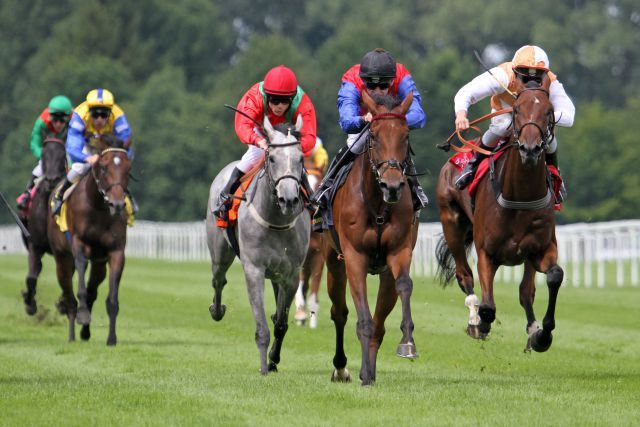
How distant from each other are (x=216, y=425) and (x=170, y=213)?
5077 cm

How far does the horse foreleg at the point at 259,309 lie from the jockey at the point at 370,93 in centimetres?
86

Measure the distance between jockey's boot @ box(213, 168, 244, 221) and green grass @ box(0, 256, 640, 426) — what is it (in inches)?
49.1

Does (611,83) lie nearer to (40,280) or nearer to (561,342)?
(40,280)

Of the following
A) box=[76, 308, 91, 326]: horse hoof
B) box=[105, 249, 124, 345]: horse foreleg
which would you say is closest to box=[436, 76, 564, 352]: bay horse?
box=[105, 249, 124, 345]: horse foreleg

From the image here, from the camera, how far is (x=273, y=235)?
11.5 meters

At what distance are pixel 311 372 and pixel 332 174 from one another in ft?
5.73

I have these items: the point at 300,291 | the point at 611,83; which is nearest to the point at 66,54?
the point at 611,83

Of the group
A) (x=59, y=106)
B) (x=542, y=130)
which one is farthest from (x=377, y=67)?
(x=59, y=106)

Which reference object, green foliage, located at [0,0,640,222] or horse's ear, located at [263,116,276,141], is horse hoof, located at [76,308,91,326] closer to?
horse's ear, located at [263,116,276,141]

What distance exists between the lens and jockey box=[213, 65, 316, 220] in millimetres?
11398

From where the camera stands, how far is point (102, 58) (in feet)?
233

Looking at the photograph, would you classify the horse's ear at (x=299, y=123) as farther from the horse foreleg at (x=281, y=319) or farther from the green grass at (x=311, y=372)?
the green grass at (x=311, y=372)

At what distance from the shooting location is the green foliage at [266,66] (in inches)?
2151

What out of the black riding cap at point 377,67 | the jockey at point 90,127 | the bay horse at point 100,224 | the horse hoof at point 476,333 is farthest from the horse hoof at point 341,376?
the jockey at point 90,127
